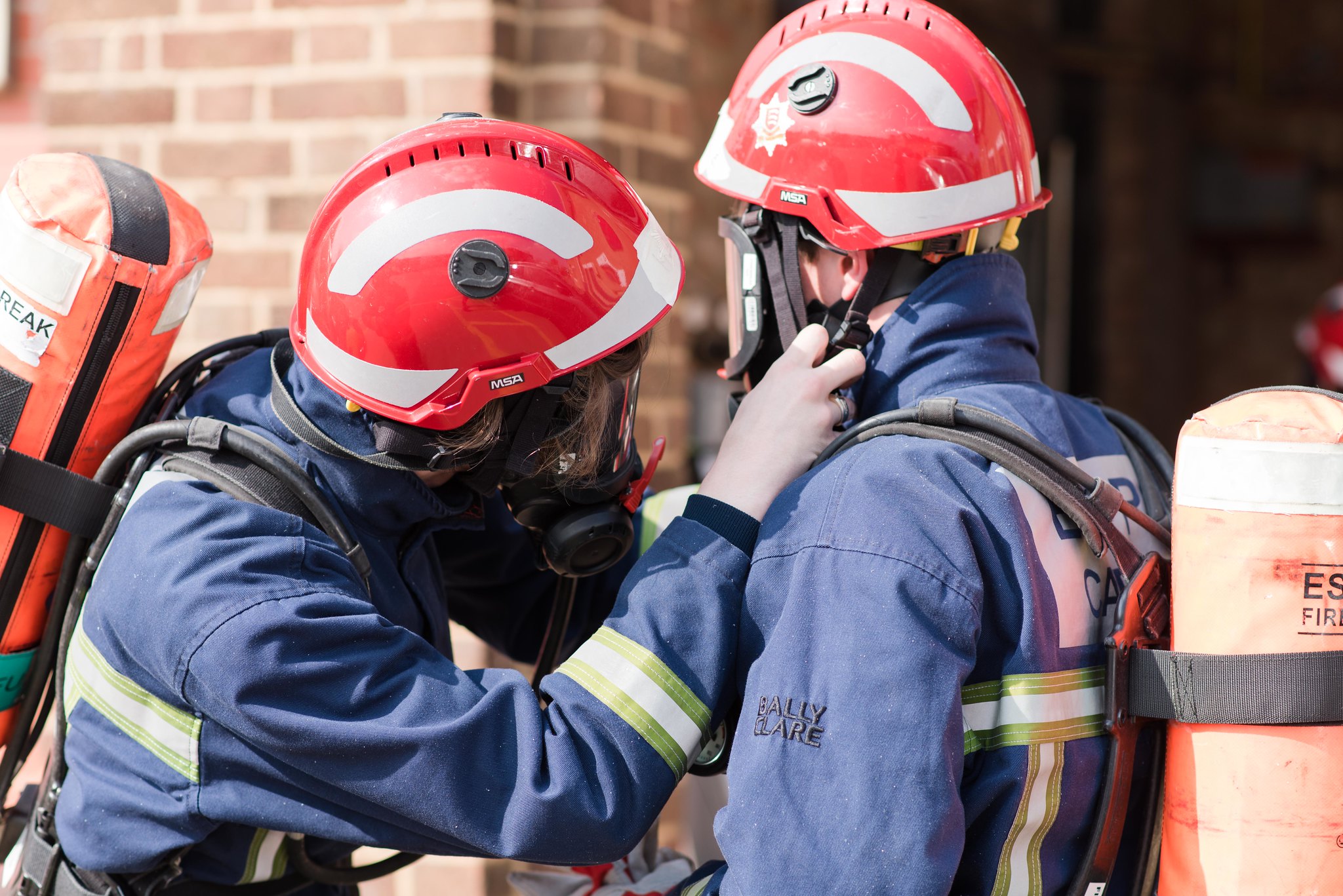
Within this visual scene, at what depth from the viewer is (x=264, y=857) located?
6.57 feet

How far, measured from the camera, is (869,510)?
1643 millimetres

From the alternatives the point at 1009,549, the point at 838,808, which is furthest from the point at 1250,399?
the point at 838,808

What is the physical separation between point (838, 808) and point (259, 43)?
2.54 metres

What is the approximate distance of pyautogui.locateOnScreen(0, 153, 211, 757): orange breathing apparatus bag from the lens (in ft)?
6.30

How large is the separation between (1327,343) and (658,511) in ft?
15.4

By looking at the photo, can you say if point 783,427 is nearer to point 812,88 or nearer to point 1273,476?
point 812,88

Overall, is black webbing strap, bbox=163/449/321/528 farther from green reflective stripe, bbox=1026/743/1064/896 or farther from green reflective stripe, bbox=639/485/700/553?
green reflective stripe, bbox=1026/743/1064/896

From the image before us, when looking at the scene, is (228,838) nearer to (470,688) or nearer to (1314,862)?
(470,688)

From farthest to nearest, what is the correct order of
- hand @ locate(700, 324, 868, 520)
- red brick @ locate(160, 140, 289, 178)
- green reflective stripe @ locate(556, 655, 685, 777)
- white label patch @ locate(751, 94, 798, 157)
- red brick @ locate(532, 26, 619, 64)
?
red brick @ locate(160, 140, 289, 178)
red brick @ locate(532, 26, 619, 64)
white label patch @ locate(751, 94, 798, 157)
hand @ locate(700, 324, 868, 520)
green reflective stripe @ locate(556, 655, 685, 777)

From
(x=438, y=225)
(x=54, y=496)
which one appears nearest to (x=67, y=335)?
(x=54, y=496)

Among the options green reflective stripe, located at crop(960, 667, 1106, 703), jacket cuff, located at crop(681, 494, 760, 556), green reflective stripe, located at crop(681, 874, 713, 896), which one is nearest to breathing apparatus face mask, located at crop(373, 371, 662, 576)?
jacket cuff, located at crop(681, 494, 760, 556)

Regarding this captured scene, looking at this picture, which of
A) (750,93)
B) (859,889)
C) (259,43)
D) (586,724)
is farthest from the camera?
(259,43)

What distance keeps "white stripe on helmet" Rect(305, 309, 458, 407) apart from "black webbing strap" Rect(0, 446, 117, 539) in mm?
418

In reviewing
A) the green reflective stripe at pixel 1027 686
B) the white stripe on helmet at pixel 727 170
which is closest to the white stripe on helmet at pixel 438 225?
the white stripe on helmet at pixel 727 170
